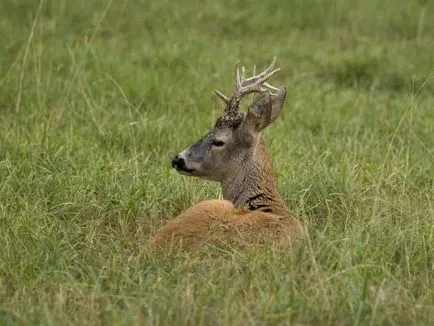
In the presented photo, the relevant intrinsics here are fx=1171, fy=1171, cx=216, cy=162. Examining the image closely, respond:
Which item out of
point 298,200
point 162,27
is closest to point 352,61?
point 162,27

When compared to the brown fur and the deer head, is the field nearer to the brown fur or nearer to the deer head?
the brown fur

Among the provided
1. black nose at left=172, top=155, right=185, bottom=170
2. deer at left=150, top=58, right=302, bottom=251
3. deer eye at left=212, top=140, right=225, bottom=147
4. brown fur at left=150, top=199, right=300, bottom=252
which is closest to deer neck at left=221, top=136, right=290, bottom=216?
deer at left=150, top=58, right=302, bottom=251

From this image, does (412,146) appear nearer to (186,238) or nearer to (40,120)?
(40,120)

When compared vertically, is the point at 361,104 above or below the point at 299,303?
below

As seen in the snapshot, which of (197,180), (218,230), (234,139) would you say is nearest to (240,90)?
(234,139)

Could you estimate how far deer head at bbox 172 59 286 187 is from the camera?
6.09 meters

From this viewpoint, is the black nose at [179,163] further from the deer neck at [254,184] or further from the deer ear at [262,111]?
the deer ear at [262,111]

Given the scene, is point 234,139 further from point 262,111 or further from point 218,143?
point 262,111

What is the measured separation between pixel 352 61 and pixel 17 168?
14.6ft

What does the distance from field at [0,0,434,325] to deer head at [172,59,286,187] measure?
0.21m

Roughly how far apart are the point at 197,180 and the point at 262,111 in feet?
2.83

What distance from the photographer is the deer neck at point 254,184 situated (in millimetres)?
5945

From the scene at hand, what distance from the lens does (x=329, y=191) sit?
A: 20.5 ft

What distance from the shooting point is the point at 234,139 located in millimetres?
6199
